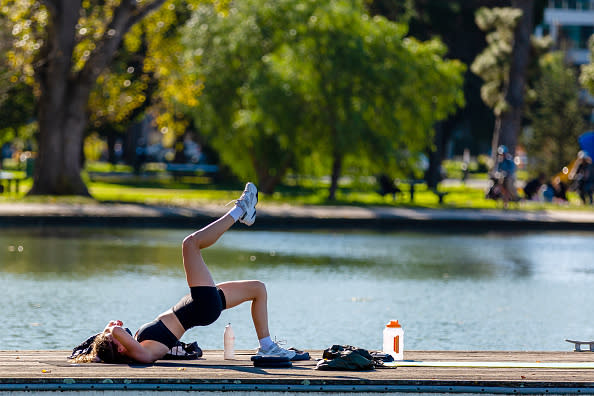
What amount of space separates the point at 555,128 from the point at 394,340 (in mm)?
43620

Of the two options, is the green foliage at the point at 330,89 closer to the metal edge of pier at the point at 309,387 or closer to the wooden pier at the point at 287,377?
the wooden pier at the point at 287,377

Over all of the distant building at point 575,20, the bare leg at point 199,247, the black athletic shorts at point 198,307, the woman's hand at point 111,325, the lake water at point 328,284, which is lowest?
the lake water at point 328,284

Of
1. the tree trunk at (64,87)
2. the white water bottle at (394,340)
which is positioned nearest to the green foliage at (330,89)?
the tree trunk at (64,87)

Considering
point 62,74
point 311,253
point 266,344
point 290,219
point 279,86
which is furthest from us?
point 279,86

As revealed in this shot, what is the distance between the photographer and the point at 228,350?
884cm

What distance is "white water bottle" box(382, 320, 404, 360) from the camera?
29.2ft

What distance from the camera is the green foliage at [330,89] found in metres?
33.9

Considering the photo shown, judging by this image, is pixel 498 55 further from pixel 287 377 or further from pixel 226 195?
pixel 287 377

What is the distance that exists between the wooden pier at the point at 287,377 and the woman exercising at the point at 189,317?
11 centimetres

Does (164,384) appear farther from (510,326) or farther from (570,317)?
(570,317)

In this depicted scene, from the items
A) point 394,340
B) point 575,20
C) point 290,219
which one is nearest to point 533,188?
point 290,219

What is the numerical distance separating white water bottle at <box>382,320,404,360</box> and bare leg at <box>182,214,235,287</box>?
1.43m

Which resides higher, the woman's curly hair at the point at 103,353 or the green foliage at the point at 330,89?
the green foliage at the point at 330,89

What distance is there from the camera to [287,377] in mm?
7953
